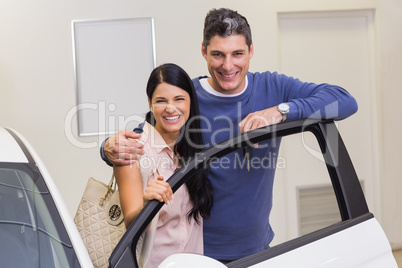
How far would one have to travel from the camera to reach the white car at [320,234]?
1114 millimetres

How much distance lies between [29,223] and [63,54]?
2758 millimetres

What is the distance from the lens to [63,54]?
3.74 meters

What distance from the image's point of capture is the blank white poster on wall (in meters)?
3.77

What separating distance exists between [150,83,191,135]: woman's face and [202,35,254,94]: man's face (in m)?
0.19

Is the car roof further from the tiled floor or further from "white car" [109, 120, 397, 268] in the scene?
the tiled floor

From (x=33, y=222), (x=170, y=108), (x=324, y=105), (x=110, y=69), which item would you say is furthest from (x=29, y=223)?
(x=110, y=69)

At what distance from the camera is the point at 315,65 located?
165 inches

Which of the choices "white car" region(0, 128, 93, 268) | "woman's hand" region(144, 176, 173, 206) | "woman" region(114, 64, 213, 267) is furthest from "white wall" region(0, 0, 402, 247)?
"woman's hand" region(144, 176, 173, 206)

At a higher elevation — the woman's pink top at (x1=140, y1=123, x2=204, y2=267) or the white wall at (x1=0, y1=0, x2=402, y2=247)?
the white wall at (x1=0, y1=0, x2=402, y2=247)

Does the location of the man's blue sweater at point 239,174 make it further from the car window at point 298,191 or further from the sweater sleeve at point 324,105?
the car window at point 298,191

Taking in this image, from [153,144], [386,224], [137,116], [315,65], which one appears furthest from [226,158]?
[386,224]

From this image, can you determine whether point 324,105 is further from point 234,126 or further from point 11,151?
point 11,151

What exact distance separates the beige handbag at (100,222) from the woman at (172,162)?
8cm

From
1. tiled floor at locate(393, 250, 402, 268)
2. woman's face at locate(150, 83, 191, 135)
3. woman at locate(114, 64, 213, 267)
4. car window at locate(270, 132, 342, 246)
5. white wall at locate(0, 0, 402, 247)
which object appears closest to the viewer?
woman at locate(114, 64, 213, 267)
